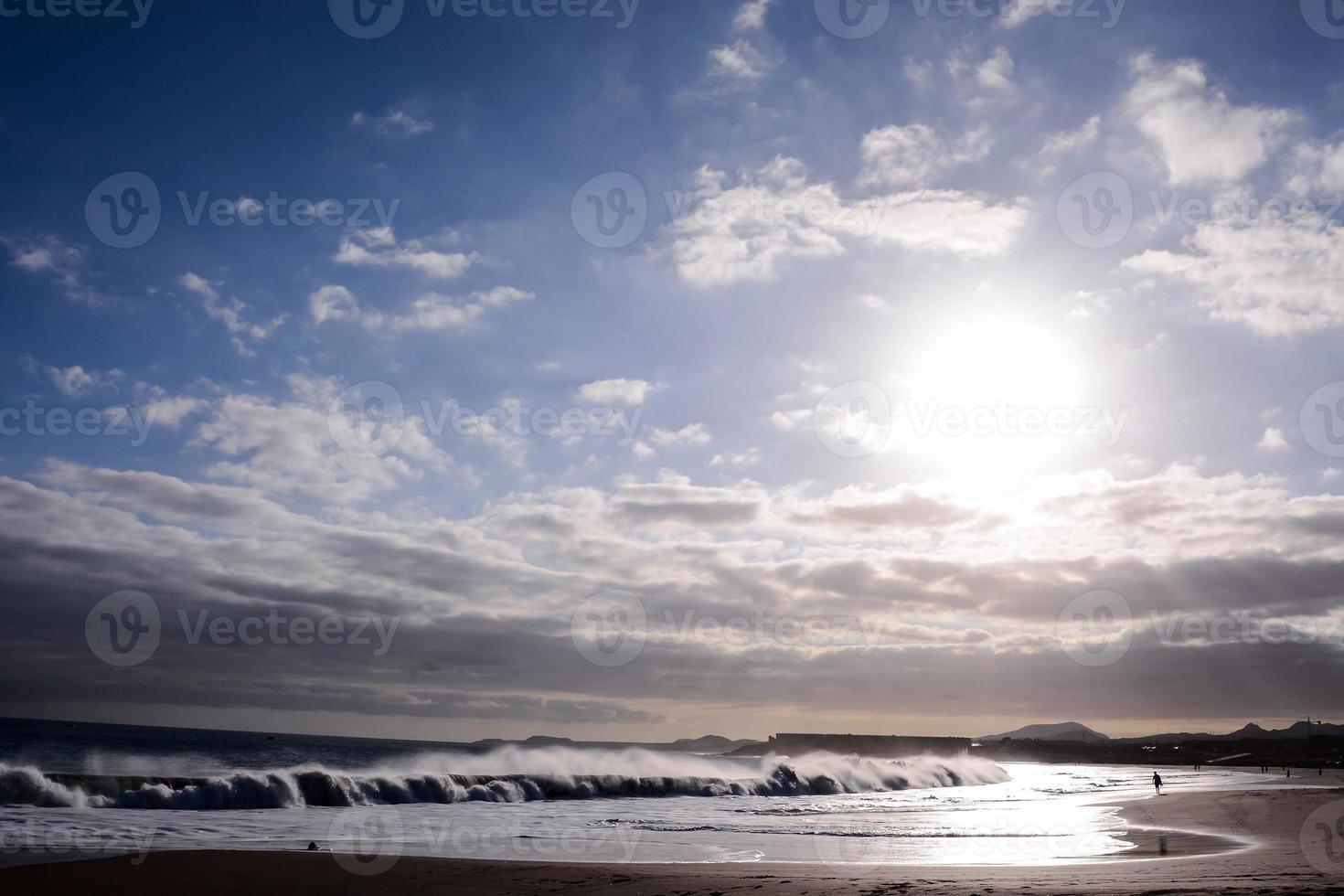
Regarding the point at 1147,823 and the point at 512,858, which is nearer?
the point at 512,858

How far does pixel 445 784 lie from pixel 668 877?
2881 centimetres

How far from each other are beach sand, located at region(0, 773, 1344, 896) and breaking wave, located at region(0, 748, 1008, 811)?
17003 millimetres

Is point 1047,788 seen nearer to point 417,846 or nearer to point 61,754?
point 417,846

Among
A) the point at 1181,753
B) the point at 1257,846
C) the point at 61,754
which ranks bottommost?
the point at 1181,753

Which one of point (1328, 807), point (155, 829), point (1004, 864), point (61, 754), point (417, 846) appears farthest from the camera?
point (61, 754)

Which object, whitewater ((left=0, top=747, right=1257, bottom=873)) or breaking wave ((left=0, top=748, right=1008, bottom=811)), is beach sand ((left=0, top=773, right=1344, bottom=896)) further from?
breaking wave ((left=0, top=748, right=1008, bottom=811))

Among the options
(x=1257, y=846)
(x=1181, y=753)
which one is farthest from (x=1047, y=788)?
(x=1181, y=753)

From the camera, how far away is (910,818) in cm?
3434

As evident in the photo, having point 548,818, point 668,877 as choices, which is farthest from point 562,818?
point 668,877

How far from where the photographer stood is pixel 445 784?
142 feet

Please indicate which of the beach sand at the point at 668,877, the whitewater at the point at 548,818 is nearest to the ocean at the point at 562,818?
the whitewater at the point at 548,818

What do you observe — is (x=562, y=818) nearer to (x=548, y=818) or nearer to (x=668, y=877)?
(x=548, y=818)

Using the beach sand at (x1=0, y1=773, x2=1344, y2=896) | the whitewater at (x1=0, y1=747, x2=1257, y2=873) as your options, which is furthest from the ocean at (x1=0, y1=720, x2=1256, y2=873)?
the beach sand at (x1=0, y1=773, x2=1344, y2=896)

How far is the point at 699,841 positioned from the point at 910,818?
1281 cm
